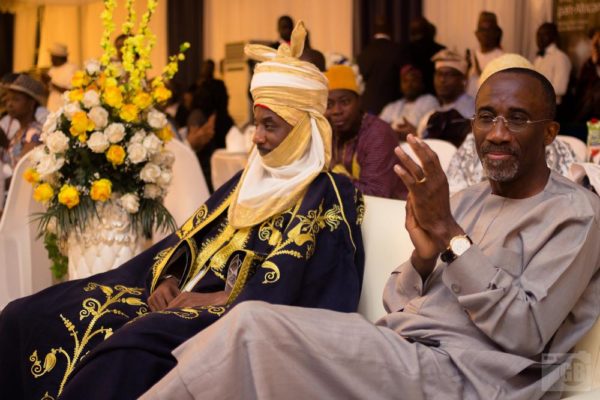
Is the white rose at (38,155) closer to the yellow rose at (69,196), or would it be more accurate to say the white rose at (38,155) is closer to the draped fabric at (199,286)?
the yellow rose at (69,196)

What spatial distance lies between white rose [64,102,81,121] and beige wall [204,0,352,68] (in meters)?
7.99

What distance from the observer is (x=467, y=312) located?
2.70 metres

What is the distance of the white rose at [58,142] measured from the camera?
422cm

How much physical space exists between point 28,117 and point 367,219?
402 cm

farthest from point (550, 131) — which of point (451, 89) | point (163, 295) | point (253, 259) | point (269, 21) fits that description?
point (269, 21)

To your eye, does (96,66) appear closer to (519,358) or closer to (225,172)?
(519,358)

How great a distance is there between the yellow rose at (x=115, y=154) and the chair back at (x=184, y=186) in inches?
38.6

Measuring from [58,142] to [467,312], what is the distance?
220cm

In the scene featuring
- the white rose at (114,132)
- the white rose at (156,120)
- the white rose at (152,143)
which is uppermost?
the white rose at (156,120)

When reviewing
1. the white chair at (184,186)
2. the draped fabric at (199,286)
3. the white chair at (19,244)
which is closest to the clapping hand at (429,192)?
the draped fabric at (199,286)

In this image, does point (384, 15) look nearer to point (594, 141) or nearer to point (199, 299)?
point (594, 141)

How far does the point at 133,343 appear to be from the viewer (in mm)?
3104

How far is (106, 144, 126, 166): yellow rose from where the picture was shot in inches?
167

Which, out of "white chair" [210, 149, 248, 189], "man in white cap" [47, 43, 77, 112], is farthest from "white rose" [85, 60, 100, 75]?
"man in white cap" [47, 43, 77, 112]
